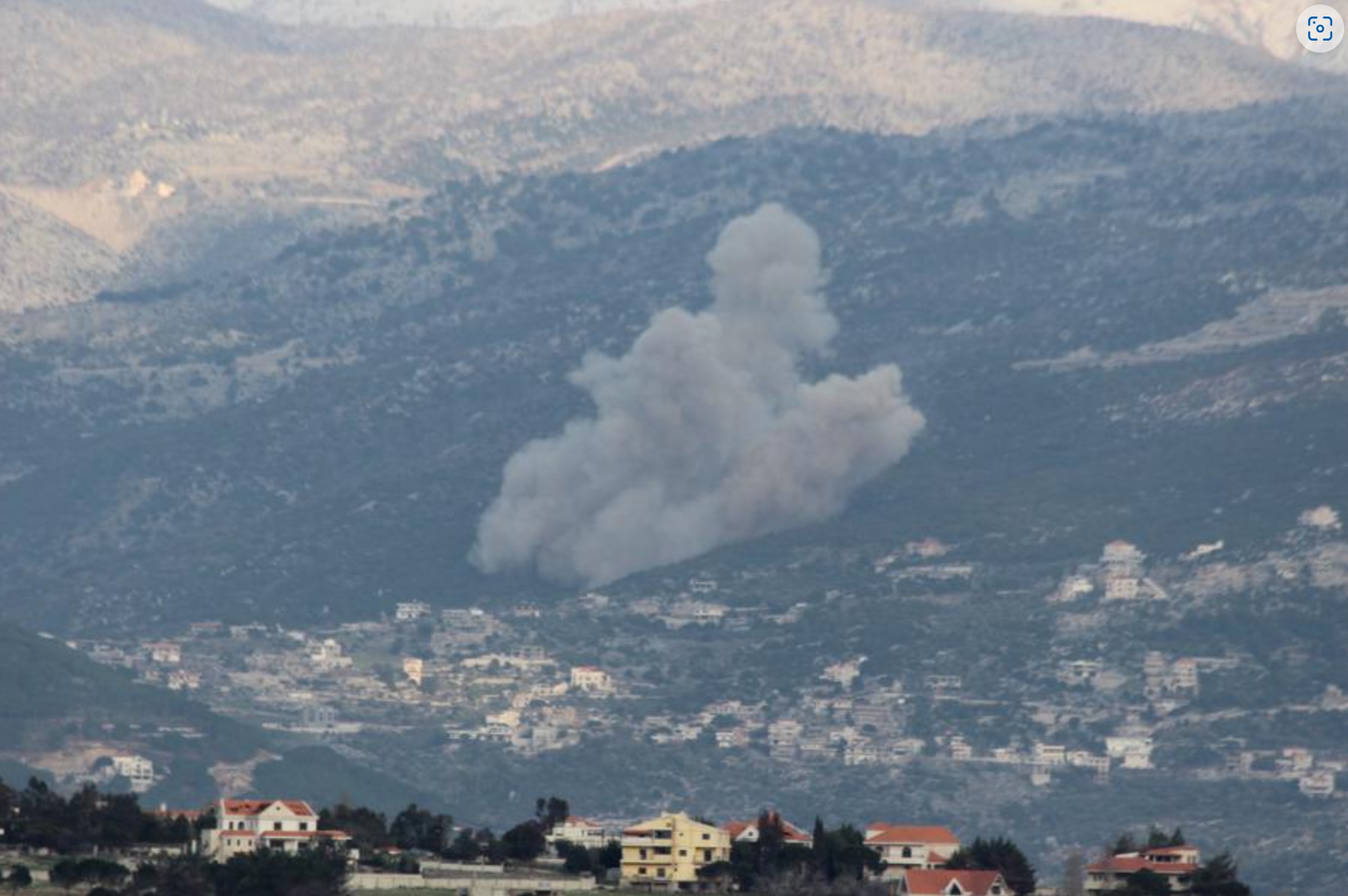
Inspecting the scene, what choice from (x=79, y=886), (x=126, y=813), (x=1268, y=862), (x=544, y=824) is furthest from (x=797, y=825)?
(x=79, y=886)

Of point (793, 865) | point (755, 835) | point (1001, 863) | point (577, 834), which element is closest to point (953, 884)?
point (793, 865)

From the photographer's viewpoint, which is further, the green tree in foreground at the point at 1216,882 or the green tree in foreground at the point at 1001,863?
the green tree in foreground at the point at 1001,863

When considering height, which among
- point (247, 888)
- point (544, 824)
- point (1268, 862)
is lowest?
point (247, 888)

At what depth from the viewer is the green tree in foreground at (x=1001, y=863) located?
121188mm

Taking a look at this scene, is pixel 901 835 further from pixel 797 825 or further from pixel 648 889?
pixel 797 825

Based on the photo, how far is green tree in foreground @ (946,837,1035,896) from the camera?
121m

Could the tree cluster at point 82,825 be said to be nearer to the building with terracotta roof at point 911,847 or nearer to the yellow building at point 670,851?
the yellow building at point 670,851

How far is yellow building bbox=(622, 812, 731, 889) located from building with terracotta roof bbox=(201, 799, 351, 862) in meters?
6.65

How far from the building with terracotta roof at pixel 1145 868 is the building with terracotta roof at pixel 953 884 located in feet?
9.68

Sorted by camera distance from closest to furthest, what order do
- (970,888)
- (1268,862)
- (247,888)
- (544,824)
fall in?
(247,888) < (970,888) < (544,824) < (1268,862)

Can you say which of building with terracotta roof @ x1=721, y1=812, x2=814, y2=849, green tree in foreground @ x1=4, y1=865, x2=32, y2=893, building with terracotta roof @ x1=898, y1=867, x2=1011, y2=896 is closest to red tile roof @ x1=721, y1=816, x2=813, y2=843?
building with terracotta roof @ x1=721, y1=812, x2=814, y2=849

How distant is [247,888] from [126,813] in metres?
17.9

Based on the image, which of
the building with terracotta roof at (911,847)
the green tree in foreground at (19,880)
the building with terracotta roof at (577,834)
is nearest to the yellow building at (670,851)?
the building with terracotta roof at (911,847)

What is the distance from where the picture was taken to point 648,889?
394 feet
